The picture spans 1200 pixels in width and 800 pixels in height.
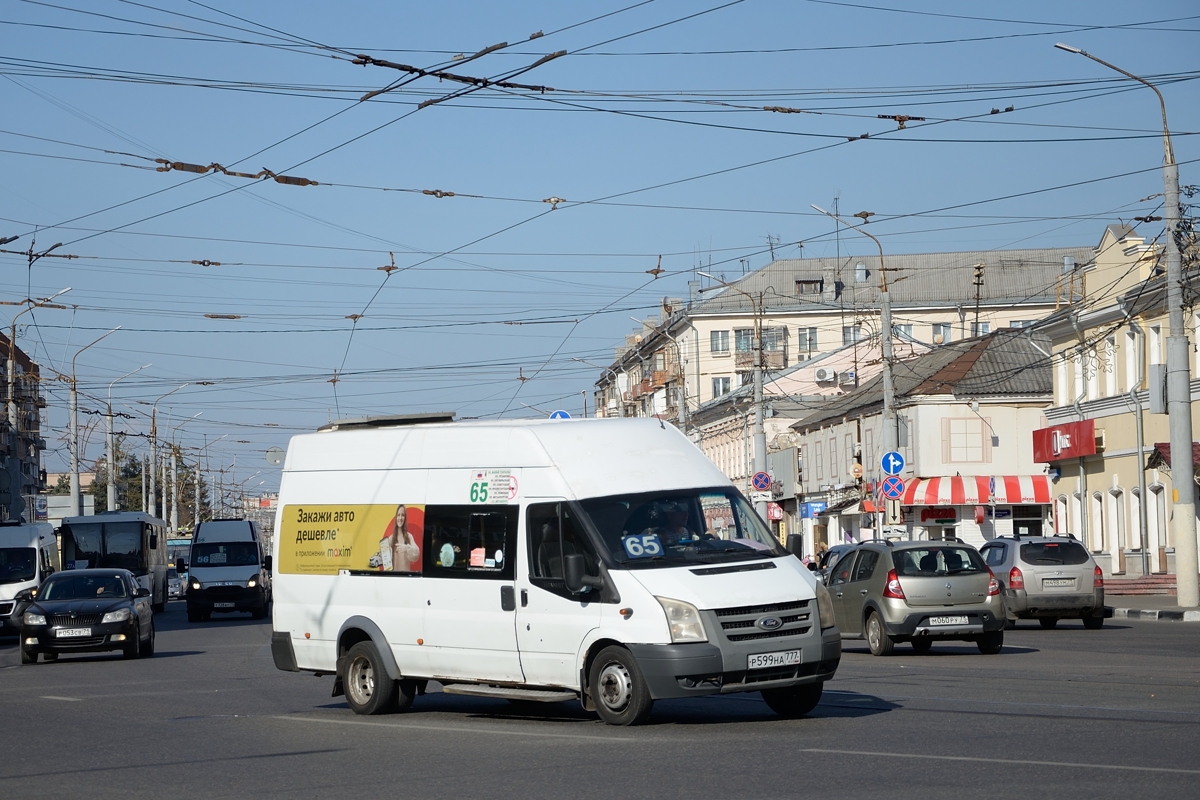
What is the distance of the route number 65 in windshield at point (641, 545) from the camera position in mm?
12469

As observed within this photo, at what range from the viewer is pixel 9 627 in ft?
113

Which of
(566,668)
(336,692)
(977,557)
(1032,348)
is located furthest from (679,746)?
(1032,348)

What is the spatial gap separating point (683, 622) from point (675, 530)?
1010 millimetres

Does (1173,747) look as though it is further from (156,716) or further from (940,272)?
(940,272)

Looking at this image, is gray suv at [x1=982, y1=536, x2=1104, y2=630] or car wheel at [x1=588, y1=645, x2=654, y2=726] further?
gray suv at [x1=982, y1=536, x2=1104, y2=630]

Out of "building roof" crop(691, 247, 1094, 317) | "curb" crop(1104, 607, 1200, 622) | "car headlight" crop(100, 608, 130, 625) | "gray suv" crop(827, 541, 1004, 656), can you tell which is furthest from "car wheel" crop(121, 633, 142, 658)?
"building roof" crop(691, 247, 1094, 317)

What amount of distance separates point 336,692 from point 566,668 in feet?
10.4

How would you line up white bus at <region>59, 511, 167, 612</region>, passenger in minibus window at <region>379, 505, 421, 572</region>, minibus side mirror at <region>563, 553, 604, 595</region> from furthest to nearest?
white bus at <region>59, 511, 167, 612</region>, passenger in minibus window at <region>379, 505, 421, 572</region>, minibus side mirror at <region>563, 553, 604, 595</region>

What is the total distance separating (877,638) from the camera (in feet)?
68.5

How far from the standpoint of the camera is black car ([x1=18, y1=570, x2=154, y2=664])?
2500 cm

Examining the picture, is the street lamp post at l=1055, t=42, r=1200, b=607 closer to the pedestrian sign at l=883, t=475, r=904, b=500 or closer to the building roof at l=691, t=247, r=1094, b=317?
the pedestrian sign at l=883, t=475, r=904, b=500

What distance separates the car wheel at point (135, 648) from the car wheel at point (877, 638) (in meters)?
11.8

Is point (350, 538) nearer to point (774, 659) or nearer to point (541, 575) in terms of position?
point (541, 575)

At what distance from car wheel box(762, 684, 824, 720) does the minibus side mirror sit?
1634mm
